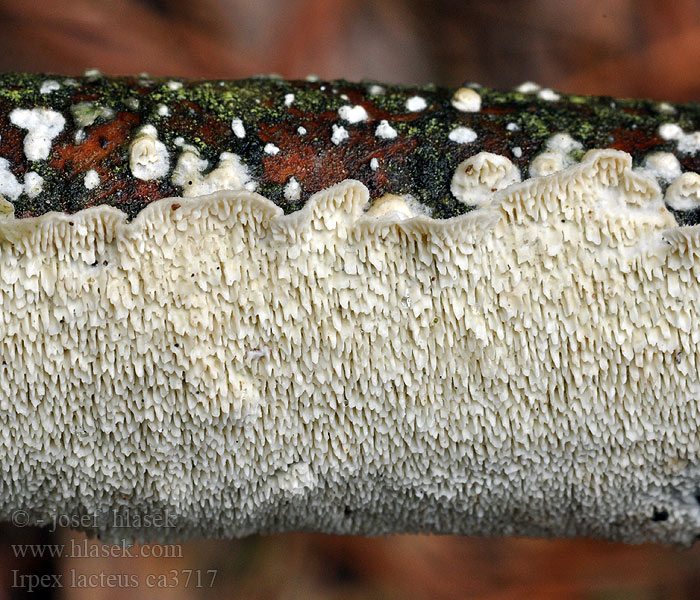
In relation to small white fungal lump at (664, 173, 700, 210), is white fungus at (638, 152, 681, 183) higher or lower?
higher

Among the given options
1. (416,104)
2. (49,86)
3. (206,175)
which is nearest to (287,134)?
(206,175)

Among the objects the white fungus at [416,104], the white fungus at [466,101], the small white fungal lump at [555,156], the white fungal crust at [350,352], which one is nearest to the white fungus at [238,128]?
the white fungal crust at [350,352]

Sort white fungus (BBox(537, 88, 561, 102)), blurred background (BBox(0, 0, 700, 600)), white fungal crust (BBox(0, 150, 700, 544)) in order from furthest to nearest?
blurred background (BBox(0, 0, 700, 600)) → white fungus (BBox(537, 88, 561, 102)) → white fungal crust (BBox(0, 150, 700, 544))

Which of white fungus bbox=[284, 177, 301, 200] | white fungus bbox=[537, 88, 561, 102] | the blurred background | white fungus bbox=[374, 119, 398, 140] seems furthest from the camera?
the blurred background

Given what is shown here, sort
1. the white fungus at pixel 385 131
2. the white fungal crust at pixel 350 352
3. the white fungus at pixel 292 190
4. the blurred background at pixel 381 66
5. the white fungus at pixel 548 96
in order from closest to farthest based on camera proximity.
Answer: the white fungal crust at pixel 350 352
the white fungus at pixel 292 190
the white fungus at pixel 385 131
the white fungus at pixel 548 96
the blurred background at pixel 381 66

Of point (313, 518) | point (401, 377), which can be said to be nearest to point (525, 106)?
point (401, 377)

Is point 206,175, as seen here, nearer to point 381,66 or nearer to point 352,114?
point 352,114

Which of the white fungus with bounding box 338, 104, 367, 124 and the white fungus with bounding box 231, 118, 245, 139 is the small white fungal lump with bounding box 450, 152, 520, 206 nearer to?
the white fungus with bounding box 338, 104, 367, 124

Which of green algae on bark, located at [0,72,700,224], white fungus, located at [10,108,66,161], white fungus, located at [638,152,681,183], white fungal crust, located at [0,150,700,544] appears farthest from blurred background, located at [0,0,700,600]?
white fungus, located at [638,152,681,183]

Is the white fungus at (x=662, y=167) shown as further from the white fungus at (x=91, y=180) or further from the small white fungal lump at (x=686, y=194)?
the white fungus at (x=91, y=180)
